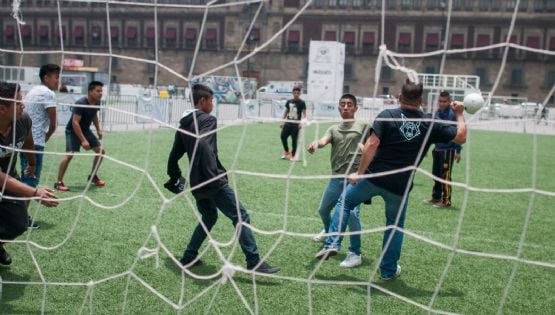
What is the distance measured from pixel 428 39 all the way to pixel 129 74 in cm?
2524

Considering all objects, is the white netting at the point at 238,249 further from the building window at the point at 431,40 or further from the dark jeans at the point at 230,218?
the building window at the point at 431,40

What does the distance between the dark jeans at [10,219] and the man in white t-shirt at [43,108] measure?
1.38 meters

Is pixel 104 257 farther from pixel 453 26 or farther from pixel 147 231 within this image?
pixel 453 26

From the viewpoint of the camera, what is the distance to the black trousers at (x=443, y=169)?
7.64 m

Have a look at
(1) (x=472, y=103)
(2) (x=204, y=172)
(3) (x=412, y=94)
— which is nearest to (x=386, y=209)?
(3) (x=412, y=94)

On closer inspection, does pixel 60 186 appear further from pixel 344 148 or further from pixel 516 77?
pixel 516 77

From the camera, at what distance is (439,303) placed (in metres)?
4.08

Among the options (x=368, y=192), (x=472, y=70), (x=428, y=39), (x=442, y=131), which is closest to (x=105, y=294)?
(x=368, y=192)

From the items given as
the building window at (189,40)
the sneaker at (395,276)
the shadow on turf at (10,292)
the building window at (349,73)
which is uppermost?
the building window at (189,40)

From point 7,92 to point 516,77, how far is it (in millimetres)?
49797

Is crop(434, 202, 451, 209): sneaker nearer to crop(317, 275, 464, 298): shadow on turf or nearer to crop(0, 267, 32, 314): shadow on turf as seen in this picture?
crop(317, 275, 464, 298): shadow on turf

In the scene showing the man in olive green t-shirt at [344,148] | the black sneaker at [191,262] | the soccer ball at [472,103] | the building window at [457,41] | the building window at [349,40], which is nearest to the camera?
the black sneaker at [191,262]

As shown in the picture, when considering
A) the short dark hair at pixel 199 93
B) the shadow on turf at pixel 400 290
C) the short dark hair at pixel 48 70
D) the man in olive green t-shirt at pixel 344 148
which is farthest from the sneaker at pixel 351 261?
the short dark hair at pixel 48 70

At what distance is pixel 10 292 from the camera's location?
13.0 feet
